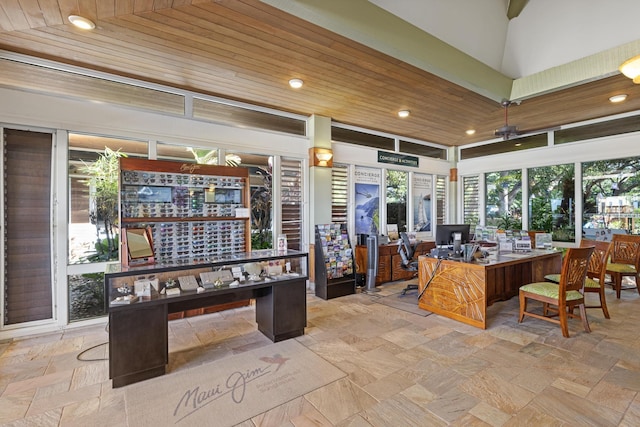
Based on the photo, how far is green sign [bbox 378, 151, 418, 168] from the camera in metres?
6.68

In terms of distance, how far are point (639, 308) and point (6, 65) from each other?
8.70 m

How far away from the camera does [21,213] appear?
11.7 feet

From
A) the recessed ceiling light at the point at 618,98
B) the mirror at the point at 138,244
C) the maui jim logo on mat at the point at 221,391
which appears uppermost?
the recessed ceiling light at the point at 618,98

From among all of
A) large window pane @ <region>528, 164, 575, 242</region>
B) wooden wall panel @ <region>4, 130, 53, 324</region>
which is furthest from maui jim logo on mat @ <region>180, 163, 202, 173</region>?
large window pane @ <region>528, 164, 575, 242</region>

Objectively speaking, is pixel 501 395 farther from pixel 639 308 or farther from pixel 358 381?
pixel 639 308

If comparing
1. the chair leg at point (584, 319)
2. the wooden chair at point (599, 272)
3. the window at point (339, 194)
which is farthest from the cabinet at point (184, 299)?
the wooden chair at point (599, 272)

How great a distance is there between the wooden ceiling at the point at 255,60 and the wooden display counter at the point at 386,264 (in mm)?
2538

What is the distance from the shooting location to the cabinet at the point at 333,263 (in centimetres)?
504

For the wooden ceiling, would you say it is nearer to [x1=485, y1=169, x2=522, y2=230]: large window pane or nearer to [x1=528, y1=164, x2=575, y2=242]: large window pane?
[x1=528, y1=164, x2=575, y2=242]: large window pane

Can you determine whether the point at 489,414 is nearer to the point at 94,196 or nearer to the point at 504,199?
the point at 94,196

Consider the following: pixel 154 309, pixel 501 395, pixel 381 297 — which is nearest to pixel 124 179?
pixel 154 309

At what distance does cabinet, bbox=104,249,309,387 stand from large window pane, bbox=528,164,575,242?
5.91 m

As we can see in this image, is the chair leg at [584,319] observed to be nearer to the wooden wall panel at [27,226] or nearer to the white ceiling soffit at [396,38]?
the white ceiling soffit at [396,38]

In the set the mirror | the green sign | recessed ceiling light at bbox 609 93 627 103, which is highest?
recessed ceiling light at bbox 609 93 627 103
